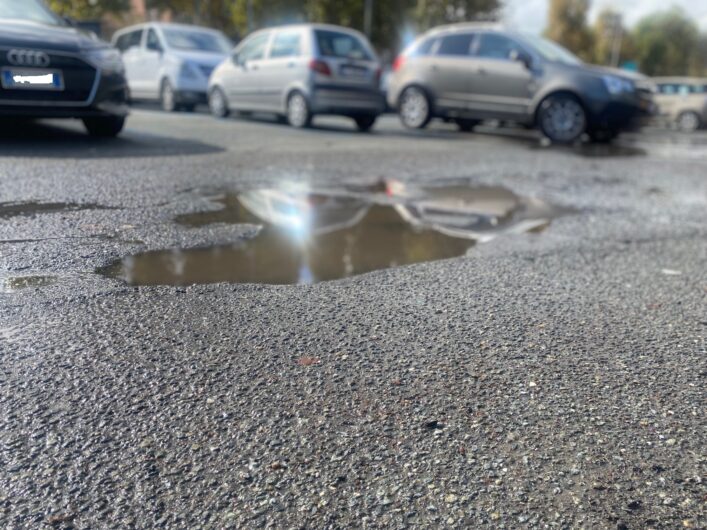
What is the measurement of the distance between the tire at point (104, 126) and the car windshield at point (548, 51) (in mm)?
6784

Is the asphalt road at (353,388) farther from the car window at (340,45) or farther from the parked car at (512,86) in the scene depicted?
the car window at (340,45)

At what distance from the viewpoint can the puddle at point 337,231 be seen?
11.1 ft

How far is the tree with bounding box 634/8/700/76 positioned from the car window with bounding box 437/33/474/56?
64.4m

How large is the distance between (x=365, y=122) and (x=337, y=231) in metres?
7.74

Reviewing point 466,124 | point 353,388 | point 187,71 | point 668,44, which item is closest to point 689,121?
point 466,124

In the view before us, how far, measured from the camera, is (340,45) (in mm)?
11289

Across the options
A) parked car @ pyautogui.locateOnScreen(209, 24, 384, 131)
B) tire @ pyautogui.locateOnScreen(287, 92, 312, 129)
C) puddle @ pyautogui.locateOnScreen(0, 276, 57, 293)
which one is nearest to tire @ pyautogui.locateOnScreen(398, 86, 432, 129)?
parked car @ pyautogui.locateOnScreen(209, 24, 384, 131)

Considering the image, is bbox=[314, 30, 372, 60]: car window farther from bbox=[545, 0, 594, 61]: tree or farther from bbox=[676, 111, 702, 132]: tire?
bbox=[545, 0, 594, 61]: tree

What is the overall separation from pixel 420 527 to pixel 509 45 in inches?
429

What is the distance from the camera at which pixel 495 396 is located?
218 centimetres

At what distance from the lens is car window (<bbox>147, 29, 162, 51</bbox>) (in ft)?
47.2

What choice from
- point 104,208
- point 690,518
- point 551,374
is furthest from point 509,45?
point 690,518

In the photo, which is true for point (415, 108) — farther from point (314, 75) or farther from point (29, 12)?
point (29, 12)

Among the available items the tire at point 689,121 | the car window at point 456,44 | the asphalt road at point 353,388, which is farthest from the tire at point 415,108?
the tire at point 689,121
